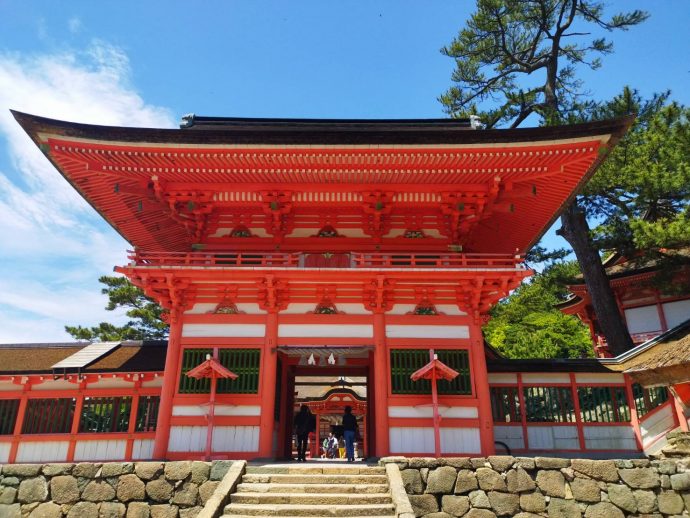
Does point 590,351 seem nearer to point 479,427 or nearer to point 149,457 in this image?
point 479,427

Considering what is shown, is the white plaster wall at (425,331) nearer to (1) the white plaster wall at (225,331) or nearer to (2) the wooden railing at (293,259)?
(2) the wooden railing at (293,259)

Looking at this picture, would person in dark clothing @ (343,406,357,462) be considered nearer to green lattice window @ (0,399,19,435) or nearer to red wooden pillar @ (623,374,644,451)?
red wooden pillar @ (623,374,644,451)

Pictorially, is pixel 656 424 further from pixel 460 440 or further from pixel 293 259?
pixel 293 259

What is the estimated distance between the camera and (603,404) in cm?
1249

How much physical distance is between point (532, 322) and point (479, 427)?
1058 inches

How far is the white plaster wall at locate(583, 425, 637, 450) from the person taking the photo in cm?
1198

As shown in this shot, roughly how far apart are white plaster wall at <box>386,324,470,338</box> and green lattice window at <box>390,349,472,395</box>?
1.21 feet

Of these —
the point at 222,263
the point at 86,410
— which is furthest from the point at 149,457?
the point at 222,263

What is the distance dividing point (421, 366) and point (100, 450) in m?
8.71

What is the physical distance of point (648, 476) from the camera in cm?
898

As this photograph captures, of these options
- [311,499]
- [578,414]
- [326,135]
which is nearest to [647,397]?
[578,414]

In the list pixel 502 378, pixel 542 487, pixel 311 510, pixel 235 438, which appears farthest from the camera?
pixel 502 378

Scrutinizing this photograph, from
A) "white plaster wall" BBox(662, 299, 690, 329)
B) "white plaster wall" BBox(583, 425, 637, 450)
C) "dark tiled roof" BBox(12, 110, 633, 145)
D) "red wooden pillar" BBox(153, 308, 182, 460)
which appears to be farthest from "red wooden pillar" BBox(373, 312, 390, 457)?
"white plaster wall" BBox(662, 299, 690, 329)

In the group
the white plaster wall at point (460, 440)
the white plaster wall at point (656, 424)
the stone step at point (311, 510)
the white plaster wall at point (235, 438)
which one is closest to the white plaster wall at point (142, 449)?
the white plaster wall at point (235, 438)
